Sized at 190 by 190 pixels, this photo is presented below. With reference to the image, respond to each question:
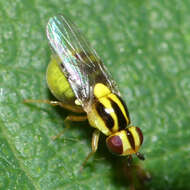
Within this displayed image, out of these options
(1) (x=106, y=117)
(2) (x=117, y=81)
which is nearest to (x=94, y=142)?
(1) (x=106, y=117)

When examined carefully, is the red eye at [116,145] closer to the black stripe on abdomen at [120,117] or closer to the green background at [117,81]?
the black stripe on abdomen at [120,117]

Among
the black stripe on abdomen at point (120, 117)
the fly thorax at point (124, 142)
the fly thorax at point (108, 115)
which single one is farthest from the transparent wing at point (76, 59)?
the fly thorax at point (124, 142)

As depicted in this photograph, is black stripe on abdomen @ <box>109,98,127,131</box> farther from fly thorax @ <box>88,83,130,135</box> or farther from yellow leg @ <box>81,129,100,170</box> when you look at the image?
yellow leg @ <box>81,129,100,170</box>

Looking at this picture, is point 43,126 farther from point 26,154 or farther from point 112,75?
point 112,75

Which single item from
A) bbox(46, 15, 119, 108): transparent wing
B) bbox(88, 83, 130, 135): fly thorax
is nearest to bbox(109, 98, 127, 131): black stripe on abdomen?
bbox(88, 83, 130, 135): fly thorax

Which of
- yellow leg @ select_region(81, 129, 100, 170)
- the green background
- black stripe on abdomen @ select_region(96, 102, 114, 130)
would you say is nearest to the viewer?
the green background

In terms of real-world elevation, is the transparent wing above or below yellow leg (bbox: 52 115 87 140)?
above
